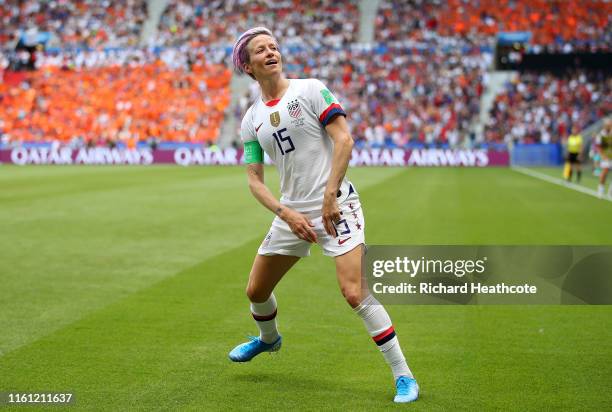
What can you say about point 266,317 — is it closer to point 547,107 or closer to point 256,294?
point 256,294

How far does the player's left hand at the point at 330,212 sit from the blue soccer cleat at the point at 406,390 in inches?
41.0

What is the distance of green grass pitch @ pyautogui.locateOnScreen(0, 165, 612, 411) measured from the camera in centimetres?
524

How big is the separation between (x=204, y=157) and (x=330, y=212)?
39.4 meters

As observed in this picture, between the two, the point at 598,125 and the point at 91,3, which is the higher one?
the point at 91,3

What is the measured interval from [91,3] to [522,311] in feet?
177

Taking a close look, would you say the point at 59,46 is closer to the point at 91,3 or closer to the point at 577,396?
the point at 91,3

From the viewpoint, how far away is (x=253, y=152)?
5.43m

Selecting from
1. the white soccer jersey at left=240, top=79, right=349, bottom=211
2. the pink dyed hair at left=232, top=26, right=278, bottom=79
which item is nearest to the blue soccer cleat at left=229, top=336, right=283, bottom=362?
the white soccer jersey at left=240, top=79, right=349, bottom=211

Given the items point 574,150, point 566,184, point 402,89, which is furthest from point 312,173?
point 402,89

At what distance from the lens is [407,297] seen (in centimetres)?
622

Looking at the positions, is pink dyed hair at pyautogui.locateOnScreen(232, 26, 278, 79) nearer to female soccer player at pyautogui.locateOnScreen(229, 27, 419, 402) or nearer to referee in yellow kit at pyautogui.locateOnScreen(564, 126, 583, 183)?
female soccer player at pyautogui.locateOnScreen(229, 27, 419, 402)

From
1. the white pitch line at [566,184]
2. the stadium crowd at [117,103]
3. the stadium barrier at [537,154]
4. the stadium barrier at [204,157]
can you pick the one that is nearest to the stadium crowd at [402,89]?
the stadium barrier at [204,157]

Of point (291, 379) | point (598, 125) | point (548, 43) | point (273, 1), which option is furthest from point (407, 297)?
point (273, 1)

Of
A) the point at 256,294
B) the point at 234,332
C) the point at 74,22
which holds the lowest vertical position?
the point at 234,332
